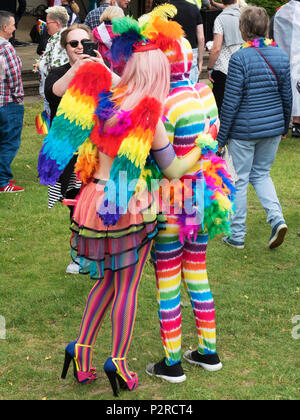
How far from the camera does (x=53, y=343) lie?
4434mm

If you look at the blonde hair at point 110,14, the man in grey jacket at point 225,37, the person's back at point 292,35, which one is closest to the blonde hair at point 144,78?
the blonde hair at point 110,14

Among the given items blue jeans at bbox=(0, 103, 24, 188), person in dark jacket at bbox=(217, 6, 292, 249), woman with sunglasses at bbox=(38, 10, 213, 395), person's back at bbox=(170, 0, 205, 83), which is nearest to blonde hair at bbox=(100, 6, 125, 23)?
blue jeans at bbox=(0, 103, 24, 188)

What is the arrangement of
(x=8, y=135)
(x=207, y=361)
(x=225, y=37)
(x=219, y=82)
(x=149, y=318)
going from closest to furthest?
1. (x=207, y=361)
2. (x=149, y=318)
3. (x=8, y=135)
4. (x=225, y=37)
5. (x=219, y=82)

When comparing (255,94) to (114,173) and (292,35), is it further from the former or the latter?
(292,35)

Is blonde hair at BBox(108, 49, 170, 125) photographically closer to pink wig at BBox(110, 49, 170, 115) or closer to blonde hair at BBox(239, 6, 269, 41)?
pink wig at BBox(110, 49, 170, 115)

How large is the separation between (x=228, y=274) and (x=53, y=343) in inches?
69.6

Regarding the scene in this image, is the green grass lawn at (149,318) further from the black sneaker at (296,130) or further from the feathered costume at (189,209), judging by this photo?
the black sneaker at (296,130)

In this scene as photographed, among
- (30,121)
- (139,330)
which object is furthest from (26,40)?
(139,330)

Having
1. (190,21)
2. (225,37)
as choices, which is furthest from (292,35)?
(190,21)

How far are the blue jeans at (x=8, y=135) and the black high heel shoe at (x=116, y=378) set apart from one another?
4602mm

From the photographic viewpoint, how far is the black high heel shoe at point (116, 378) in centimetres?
361

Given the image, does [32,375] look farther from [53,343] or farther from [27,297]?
[27,297]

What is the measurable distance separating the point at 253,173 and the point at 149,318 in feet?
6.46

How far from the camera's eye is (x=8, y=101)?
25.7 feet
